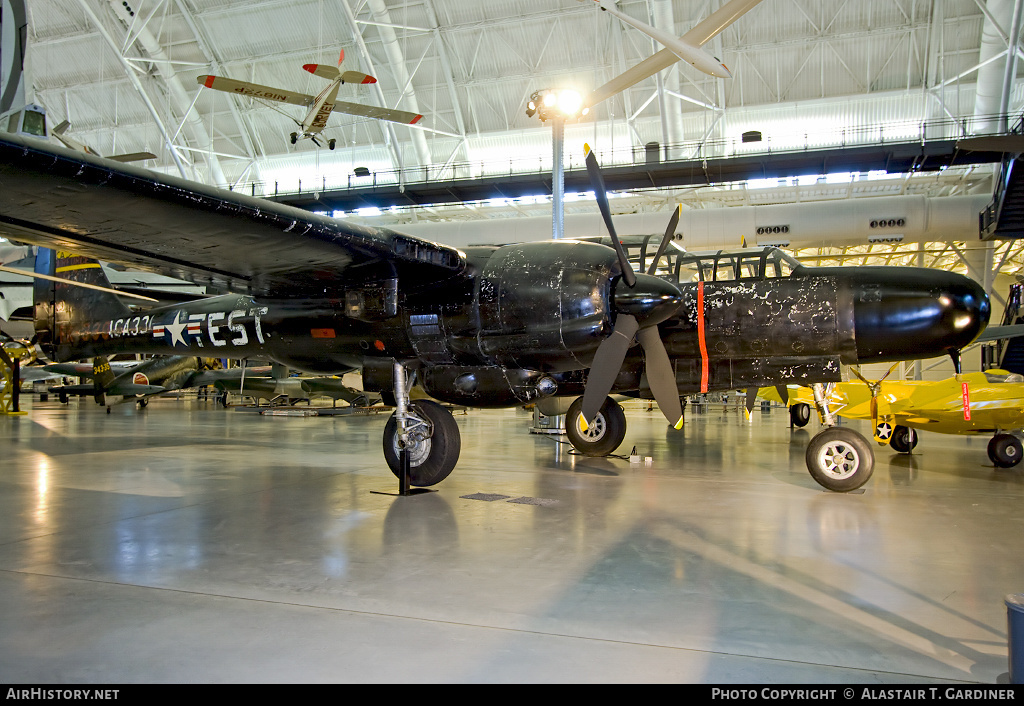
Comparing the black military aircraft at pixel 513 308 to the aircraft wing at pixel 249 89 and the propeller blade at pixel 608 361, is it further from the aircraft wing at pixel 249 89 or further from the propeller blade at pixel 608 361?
the aircraft wing at pixel 249 89

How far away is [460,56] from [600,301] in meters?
29.2

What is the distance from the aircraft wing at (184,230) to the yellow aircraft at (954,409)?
310 inches

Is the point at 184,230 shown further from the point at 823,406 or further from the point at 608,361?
the point at 823,406

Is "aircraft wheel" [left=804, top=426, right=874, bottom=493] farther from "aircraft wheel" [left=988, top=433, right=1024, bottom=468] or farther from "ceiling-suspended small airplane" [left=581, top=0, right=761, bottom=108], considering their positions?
"ceiling-suspended small airplane" [left=581, top=0, right=761, bottom=108]

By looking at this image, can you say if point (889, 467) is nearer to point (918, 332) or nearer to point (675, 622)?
point (918, 332)

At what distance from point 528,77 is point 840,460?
2877 centimetres

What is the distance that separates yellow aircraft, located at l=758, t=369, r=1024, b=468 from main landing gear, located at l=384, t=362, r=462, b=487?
6.40 meters

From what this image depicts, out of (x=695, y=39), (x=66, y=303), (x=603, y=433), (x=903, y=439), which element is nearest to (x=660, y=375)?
(x=603, y=433)

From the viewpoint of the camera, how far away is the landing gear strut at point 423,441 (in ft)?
27.5

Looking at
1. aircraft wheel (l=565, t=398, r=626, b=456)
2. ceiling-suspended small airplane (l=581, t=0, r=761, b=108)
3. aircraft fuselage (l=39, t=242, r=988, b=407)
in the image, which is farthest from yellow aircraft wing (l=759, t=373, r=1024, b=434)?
ceiling-suspended small airplane (l=581, t=0, r=761, b=108)

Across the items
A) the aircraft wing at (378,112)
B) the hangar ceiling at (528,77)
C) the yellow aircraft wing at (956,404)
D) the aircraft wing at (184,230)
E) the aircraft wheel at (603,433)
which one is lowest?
the aircraft wheel at (603,433)

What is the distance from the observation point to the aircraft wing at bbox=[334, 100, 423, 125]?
24.2 meters

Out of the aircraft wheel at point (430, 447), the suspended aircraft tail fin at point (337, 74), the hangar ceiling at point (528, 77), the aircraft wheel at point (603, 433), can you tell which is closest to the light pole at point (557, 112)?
the aircraft wheel at point (603, 433)

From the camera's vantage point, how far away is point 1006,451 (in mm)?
11258
